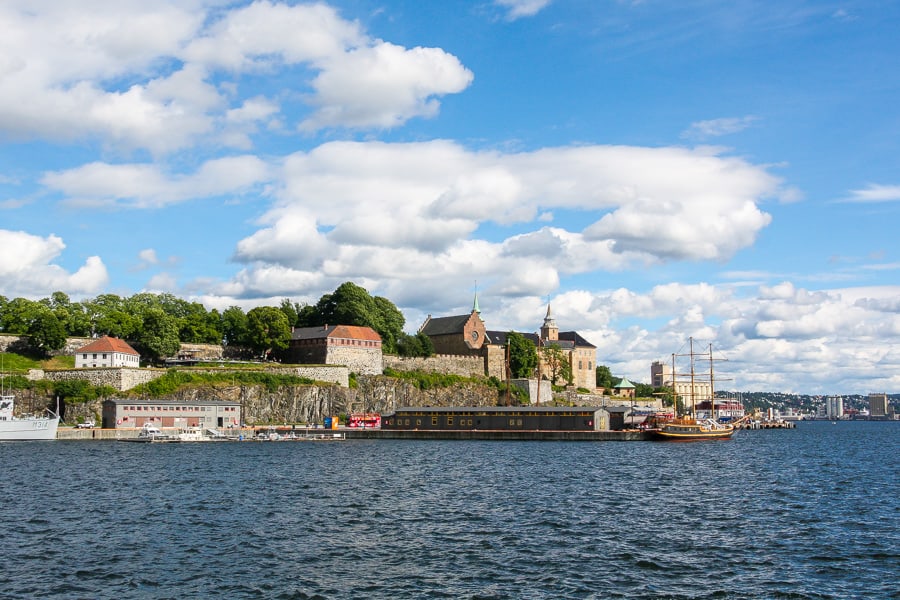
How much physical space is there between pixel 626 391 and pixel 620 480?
12213cm

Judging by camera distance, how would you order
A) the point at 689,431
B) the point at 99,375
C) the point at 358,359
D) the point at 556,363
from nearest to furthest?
1. the point at 99,375
2. the point at 689,431
3. the point at 358,359
4. the point at 556,363

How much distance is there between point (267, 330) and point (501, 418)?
35.6 m

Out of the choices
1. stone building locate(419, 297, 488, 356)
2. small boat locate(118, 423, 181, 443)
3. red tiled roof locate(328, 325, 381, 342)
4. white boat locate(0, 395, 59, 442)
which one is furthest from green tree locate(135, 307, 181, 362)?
stone building locate(419, 297, 488, 356)

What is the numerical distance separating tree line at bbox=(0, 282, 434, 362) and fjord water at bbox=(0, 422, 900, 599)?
Answer: 45449mm

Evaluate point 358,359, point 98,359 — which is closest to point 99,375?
point 98,359

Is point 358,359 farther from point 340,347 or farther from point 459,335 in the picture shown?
point 459,335

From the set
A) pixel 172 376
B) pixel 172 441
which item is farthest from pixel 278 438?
pixel 172 376

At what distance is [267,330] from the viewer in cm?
10988

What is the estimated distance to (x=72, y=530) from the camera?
30.9 metres

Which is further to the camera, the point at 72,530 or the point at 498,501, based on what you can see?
the point at 498,501

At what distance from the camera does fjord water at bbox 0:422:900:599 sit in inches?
936

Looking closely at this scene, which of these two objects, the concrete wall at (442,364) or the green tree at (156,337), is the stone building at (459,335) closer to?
the concrete wall at (442,364)

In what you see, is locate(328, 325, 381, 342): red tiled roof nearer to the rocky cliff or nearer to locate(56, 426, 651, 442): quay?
the rocky cliff

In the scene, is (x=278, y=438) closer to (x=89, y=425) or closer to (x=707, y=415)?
(x=89, y=425)
